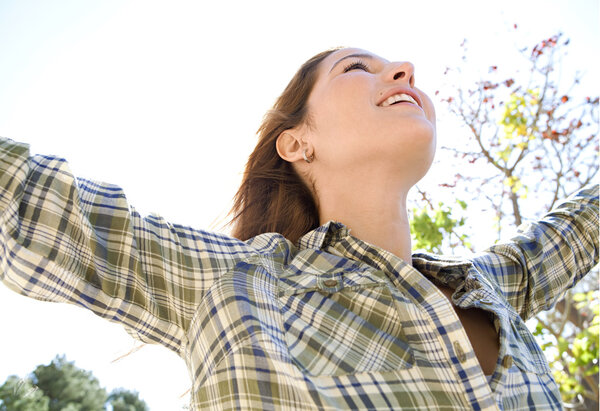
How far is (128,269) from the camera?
1.18 m

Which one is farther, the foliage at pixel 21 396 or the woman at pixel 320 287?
the foliage at pixel 21 396

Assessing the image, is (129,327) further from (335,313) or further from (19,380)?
(19,380)

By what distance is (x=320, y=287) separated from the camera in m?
1.35

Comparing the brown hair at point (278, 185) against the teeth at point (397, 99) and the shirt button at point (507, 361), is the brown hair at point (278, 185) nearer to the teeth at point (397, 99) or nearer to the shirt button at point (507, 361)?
the teeth at point (397, 99)

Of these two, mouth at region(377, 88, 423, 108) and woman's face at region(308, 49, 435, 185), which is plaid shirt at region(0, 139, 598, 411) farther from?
mouth at region(377, 88, 423, 108)

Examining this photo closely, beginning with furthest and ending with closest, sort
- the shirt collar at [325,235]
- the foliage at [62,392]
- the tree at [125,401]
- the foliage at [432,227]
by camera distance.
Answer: the tree at [125,401], the foliage at [62,392], the foliage at [432,227], the shirt collar at [325,235]

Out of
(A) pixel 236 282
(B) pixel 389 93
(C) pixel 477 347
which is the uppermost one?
(B) pixel 389 93

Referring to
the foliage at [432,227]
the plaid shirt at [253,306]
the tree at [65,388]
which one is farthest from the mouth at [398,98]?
the tree at [65,388]

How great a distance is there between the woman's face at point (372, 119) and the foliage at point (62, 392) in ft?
34.5

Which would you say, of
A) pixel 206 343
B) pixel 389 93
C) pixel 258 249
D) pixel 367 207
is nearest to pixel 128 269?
pixel 206 343

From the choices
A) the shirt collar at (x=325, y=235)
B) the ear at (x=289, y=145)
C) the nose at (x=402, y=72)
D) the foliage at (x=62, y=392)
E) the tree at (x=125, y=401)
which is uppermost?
the nose at (x=402, y=72)

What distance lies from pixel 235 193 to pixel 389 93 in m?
0.81

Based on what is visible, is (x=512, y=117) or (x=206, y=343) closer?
(x=206, y=343)

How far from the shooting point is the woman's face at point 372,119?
5.69 ft
